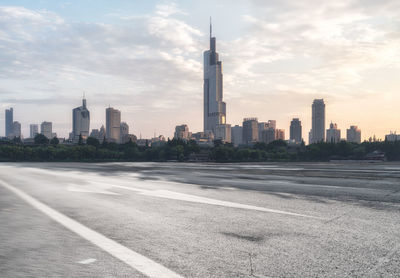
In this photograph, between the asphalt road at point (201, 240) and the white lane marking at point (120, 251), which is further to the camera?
the asphalt road at point (201, 240)

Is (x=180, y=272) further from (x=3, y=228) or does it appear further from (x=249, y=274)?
(x=3, y=228)

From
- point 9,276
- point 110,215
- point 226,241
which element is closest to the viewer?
point 9,276

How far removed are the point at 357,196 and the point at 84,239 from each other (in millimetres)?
10354

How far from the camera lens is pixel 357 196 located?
11.5 metres

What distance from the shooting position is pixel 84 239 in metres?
5.59

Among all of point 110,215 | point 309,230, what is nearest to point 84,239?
point 110,215

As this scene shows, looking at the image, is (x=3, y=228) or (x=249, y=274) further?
(x=3, y=228)

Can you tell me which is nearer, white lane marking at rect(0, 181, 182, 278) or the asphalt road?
white lane marking at rect(0, 181, 182, 278)

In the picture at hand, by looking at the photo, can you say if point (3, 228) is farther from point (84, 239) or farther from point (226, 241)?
point (226, 241)

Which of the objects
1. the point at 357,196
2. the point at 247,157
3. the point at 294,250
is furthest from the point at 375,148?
the point at 294,250

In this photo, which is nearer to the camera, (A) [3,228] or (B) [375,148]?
(A) [3,228]

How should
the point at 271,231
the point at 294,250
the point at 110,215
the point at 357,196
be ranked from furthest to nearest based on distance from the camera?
the point at 357,196 < the point at 110,215 < the point at 271,231 < the point at 294,250

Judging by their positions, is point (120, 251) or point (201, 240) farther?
point (201, 240)

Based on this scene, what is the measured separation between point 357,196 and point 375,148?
142396 millimetres
